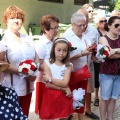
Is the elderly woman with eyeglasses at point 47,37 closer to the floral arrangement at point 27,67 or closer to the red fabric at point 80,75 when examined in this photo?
the red fabric at point 80,75

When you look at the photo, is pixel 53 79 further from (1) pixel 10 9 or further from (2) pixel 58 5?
(2) pixel 58 5

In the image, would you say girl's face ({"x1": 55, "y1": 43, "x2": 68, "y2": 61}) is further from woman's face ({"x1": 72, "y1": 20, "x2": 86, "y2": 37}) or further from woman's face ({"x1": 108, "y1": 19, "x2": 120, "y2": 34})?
woman's face ({"x1": 108, "y1": 19, "x2": 120, "y2": 34})

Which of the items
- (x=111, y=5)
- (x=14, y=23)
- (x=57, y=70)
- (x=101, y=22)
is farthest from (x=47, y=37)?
(x=111, y=5)

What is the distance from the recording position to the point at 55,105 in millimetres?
3684

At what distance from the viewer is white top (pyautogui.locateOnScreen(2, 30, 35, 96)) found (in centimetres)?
343

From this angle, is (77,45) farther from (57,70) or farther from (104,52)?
(57,70)

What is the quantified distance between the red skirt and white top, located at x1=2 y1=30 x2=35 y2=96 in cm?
33

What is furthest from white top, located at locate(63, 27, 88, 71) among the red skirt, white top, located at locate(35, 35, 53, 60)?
the red skirt

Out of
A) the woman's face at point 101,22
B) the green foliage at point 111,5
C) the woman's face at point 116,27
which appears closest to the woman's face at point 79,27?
the woman's face at point 116,27

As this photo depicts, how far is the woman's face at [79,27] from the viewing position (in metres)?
4.13

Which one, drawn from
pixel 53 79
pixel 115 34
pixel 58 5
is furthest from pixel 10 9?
pixel 58 5

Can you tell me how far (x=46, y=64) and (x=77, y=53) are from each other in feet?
1.91

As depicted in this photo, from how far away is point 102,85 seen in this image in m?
4.35

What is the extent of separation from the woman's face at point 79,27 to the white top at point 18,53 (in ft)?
2.86
